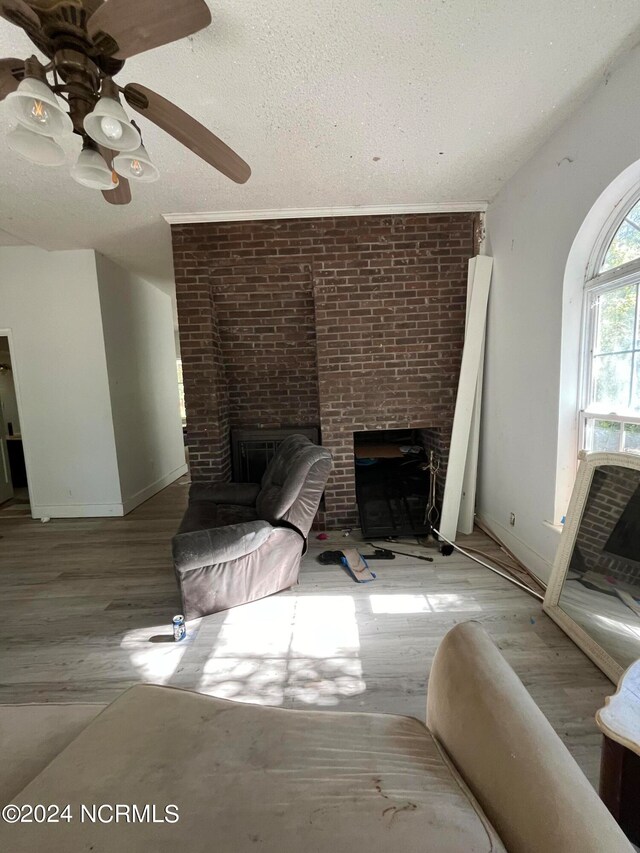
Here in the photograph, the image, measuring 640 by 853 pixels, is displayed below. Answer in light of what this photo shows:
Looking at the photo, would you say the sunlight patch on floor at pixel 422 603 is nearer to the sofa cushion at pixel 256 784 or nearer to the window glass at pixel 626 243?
the sofa cushion at pixel 256 784

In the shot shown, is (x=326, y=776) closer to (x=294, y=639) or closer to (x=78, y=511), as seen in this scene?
(x=294, y=639)

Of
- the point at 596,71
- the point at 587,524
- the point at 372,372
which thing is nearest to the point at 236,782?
the point at 587,524

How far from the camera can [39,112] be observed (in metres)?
1.07

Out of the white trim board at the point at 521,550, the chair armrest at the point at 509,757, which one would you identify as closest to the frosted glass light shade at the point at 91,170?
the chair armrest at the point at 509,757

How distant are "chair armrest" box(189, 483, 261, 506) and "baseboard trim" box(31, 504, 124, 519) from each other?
1.48m

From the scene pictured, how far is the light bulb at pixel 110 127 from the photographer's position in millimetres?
1092

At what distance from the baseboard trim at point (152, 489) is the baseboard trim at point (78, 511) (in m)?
0.11

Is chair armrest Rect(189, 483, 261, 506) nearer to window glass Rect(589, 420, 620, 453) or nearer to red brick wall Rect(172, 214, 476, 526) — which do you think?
red brick wall Rect(172, 214, 476, 526)

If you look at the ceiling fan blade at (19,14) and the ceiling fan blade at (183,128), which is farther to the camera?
the ceiling fan blade at (183,128)

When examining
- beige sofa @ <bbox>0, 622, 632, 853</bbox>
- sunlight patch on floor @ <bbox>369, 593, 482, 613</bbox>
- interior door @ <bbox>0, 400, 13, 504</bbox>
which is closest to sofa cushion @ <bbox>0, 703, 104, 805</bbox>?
beige sofa @ <bbox>0, 622, 632, 853</bbox>

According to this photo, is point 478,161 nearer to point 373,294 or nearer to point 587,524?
point 373,294

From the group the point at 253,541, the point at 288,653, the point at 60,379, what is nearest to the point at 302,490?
the point at 253,541

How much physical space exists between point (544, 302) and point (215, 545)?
2570 mm

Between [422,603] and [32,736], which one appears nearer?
[32,736]
